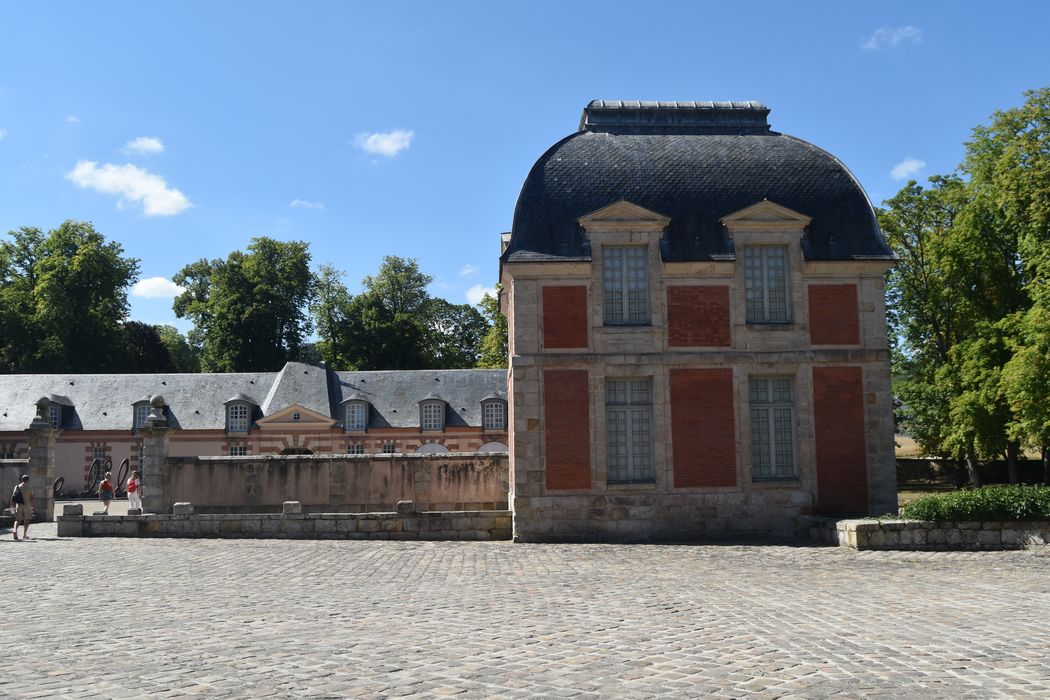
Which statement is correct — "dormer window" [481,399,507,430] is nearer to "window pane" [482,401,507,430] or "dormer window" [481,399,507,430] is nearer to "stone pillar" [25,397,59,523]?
"window pane" [482,401,507,430]

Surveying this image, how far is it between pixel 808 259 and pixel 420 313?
1931 inches

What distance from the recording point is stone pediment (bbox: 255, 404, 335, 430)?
42.6 m

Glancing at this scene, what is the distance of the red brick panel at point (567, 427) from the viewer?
58.1ft

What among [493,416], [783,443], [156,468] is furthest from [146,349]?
[783,443]

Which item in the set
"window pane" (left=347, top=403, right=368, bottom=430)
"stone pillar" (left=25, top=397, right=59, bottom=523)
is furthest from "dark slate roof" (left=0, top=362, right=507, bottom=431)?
"stone pillar" (left=25, top=397, right=59, bottom=523)

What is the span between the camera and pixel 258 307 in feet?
183

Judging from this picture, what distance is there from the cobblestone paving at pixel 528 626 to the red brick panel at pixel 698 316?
198 inches

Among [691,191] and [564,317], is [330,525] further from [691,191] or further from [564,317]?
[691,191]

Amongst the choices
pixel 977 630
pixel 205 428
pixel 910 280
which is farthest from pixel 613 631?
pixel 205 428

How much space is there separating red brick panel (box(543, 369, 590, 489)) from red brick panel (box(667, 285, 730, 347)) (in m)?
2.07

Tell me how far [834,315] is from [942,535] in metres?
4.85

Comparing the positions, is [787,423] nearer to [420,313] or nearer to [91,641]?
[91,641]

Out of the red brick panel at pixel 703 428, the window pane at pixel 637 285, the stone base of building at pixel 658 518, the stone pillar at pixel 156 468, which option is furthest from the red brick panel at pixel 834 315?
the stone pillar at pixel 156 468

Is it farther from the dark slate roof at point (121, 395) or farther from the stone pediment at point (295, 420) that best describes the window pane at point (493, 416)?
the dark slate roof at point (121, 395)
